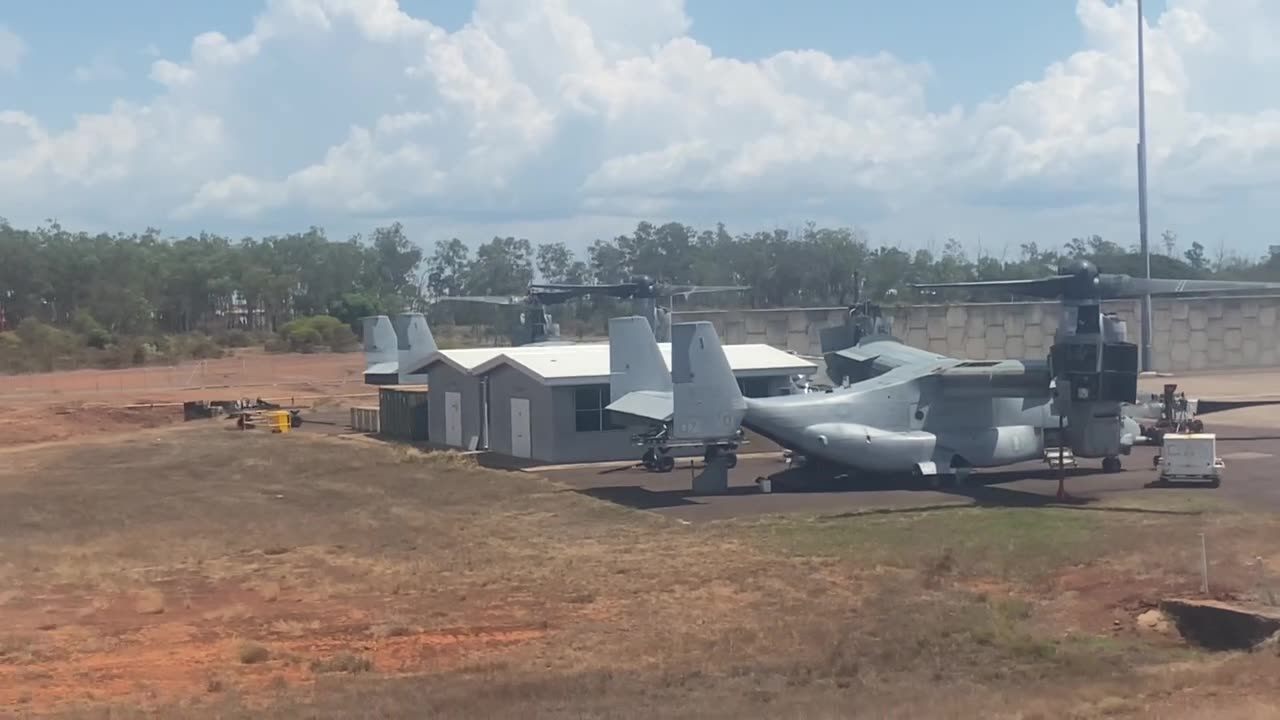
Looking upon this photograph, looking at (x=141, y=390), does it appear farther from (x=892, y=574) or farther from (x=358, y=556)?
(x=892, y=574)

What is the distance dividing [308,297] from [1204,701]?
140 meters

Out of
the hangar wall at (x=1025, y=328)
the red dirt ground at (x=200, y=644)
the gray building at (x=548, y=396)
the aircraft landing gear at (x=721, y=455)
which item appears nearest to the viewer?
the red dirt ground at (x=200, y=644)

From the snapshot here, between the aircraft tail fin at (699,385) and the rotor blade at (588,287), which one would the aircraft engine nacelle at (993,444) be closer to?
the aircraft tail fin at (699,385)

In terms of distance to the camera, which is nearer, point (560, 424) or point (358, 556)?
point (358, 556)

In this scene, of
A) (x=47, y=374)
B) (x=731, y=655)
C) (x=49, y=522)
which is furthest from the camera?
(x=47, y=374)

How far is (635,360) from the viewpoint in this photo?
36.9m

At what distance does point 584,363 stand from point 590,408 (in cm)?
172

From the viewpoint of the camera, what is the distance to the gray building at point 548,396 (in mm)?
43125

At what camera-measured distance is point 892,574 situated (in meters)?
22.8

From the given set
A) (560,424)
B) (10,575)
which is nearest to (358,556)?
(10,575)

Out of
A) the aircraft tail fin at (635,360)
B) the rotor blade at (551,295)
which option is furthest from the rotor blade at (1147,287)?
the rotor blade at (551,295)

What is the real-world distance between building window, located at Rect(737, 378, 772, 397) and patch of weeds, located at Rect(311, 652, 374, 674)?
2818 cm

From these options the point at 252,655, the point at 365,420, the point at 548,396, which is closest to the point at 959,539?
the point at 252,655

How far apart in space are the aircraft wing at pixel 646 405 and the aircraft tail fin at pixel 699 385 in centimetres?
100
